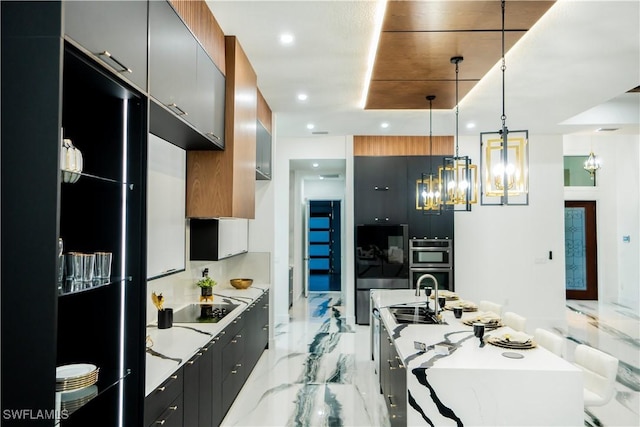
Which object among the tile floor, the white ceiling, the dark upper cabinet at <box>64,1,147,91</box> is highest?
the white ceiling

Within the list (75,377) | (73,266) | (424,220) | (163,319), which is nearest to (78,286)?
(73,266)

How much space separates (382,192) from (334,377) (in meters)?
3.37

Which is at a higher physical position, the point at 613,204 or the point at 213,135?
the point at 213,135

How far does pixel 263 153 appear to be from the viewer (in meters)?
5.16

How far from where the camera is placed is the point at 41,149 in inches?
52.2

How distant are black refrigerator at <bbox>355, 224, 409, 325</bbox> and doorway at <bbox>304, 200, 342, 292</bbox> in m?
3.93

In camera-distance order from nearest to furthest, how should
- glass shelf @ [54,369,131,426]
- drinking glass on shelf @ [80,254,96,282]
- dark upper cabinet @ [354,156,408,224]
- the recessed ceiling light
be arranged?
glass shelf @ [54,369,131,426]
drinking glass on shelf @ [80,254,96,282]
the recessed ceiling light
dark upper cabinet @ [354,156,408,224]

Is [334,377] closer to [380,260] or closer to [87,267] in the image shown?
[380,260]

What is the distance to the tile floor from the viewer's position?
3516mm

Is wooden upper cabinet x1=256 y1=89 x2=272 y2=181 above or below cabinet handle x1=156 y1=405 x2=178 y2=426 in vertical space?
above

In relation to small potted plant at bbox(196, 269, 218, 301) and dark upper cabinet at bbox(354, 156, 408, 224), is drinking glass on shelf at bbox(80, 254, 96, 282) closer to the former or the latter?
small potted plant at bbox(196, 269, 218, 301)

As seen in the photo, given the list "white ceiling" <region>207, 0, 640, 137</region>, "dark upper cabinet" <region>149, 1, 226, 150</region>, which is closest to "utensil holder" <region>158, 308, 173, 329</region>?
"dark upper cabinet" <region>149, 1, 226, 150</region>

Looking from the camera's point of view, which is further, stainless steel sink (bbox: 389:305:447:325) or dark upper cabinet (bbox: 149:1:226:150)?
stainless steel sink (bbox: 389:305:447:325)

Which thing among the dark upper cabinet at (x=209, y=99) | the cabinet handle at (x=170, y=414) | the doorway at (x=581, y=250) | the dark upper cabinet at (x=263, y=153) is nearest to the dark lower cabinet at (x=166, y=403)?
the cabinet handle at (x=170, y=414)
